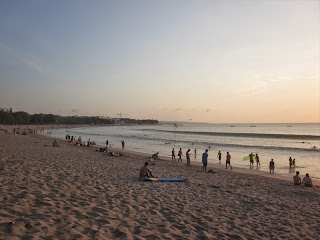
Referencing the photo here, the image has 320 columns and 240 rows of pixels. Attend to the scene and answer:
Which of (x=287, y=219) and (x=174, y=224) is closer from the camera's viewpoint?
(x=174, y=224)

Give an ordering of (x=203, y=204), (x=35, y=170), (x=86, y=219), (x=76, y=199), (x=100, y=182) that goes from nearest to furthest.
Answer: (x=86, y=219)
(x=76, y=199)
(x=203, y=204)
(x=100, y=182)
(x=35, y=170)

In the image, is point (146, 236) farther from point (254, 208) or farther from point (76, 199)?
point (254, 208)

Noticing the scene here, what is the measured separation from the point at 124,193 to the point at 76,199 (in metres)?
1.62

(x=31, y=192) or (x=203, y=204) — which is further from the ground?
(x=31, y=192)

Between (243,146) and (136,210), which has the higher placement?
(136,210)

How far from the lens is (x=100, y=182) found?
334 inches

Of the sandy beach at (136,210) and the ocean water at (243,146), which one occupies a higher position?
the sandy beach at (136,210)

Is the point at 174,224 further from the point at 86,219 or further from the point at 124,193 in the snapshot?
the point at 124,193

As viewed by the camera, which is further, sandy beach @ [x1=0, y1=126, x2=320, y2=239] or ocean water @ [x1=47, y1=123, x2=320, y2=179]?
ocean water @ [x1=47, y1=123, x2=320, y2=179]

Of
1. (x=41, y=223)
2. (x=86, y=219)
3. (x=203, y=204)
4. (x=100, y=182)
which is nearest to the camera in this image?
(x=41, y=223)

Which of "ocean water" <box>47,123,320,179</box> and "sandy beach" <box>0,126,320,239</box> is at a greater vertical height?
"sandy beach" <box>0,126,320,239</box>

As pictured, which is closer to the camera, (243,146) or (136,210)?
(136,210)

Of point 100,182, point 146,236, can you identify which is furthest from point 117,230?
point 100,182

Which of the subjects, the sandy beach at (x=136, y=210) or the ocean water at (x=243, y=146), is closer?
the sandy beach at (x=136, y=210)
